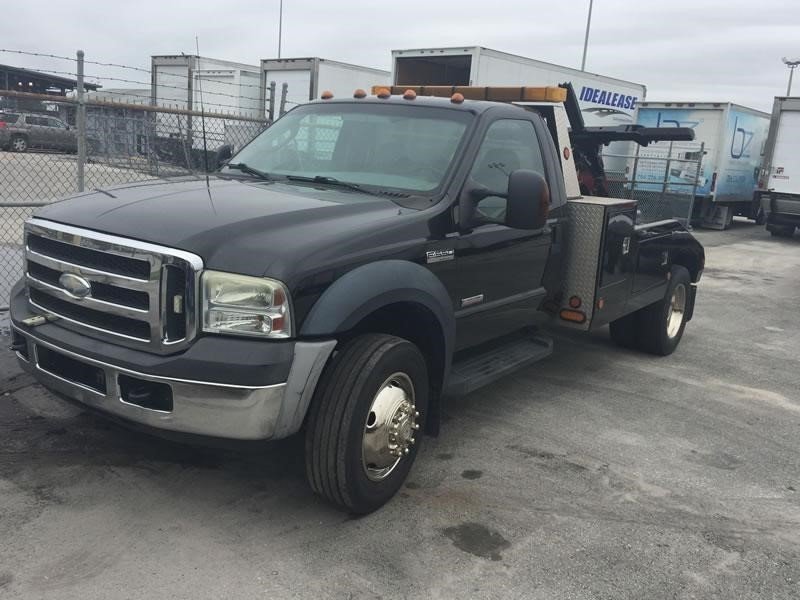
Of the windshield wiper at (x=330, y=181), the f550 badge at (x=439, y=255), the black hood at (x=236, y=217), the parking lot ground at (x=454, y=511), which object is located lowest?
the parking lot ground at (x=454, y=511)

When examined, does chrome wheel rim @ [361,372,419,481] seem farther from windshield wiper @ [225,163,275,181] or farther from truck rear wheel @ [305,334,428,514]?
windshield wiper @ [225,163,275,181]

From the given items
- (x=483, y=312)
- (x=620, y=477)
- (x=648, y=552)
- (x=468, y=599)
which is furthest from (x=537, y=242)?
(x=468, y=599)

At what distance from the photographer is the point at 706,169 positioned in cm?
1862

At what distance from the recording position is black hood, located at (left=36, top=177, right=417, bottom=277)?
3.09 m

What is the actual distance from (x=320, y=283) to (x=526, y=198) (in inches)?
51.6

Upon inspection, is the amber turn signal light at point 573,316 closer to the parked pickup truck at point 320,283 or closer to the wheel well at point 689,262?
the parked pickup truck at point 320,283

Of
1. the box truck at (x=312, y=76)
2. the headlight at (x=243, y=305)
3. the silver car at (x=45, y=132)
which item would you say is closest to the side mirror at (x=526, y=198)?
the headlight at (x=243, y=305)

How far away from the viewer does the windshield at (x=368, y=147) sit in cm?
423

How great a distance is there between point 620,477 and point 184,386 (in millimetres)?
2509

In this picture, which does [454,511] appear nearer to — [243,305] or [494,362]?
[494,362]

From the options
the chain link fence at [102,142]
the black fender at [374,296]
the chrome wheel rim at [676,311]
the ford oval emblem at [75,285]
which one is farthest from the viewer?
the chrome wheel rim at [676,311]

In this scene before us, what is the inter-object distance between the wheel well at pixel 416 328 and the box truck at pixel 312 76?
535 inches

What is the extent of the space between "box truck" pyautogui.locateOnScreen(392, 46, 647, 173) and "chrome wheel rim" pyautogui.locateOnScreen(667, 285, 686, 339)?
24.4 ft

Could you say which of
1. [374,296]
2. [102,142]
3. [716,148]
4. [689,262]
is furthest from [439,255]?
[716,148]
